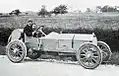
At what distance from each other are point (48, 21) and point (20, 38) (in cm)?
25

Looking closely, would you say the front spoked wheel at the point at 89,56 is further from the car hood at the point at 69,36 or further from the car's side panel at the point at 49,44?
the car's side panel at the point at 49,44

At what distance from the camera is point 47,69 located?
1860 millimetres

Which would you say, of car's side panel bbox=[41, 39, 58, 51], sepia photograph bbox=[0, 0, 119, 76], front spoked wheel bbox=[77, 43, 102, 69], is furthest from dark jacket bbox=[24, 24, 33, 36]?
front spoked wheel bbox=[77, 43, 102, 69]

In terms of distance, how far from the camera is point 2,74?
76.4 inches

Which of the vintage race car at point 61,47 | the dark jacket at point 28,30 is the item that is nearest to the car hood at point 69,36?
the vintage race car at point 61,47

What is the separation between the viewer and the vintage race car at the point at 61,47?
1730 millimetres

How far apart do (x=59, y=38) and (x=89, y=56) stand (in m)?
0.26

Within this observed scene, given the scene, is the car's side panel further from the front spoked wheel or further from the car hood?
the front spoked wheel

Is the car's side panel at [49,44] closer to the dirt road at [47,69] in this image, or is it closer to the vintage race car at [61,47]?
the vintage race car at [61,47]

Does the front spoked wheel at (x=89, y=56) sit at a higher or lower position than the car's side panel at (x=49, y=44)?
lower

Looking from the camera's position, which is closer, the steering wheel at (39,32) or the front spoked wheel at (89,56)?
the front spoked wheel at (89,56)

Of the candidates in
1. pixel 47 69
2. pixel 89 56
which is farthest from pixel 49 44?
pixel 89 56

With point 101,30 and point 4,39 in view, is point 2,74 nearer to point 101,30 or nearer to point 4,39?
point 4,39

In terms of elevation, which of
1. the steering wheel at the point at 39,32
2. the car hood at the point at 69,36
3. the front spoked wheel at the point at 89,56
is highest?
the steering wheel at the point at 39,32
